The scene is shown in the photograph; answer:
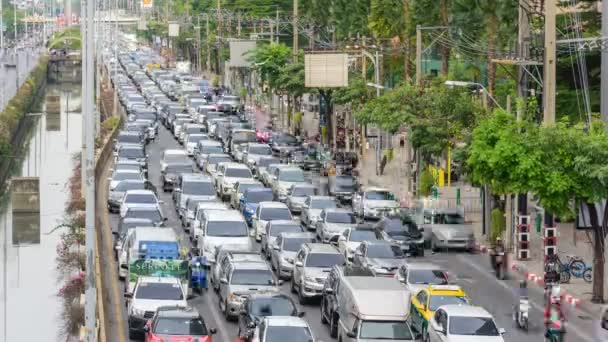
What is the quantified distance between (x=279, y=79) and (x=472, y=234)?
45570mm

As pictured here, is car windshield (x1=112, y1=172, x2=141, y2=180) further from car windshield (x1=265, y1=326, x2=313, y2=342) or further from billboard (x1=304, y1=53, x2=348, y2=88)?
car windshield (x1=265, y1=326, x2=313, y2=342)

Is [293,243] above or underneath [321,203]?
underneath

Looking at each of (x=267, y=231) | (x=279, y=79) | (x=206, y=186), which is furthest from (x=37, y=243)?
(x=279, y=79)

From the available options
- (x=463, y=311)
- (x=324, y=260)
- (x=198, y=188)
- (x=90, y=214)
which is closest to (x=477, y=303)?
(x=324, y=260)

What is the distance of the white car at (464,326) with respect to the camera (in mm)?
30031

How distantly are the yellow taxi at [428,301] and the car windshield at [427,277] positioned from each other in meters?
2.51

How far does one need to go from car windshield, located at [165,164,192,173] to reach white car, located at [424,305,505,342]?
1306 inches

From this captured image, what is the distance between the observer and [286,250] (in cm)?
4244

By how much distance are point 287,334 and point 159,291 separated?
599 cm

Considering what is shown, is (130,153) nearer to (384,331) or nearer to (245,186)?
(245,186)

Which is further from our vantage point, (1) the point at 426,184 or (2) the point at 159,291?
(1) the point at 426,184

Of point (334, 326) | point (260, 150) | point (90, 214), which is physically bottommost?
point (334, 326)

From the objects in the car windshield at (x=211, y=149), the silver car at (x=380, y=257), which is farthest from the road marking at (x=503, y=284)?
the car windshield at (x=211, y=149)

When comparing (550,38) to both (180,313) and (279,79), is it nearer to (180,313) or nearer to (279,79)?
(180,313)
